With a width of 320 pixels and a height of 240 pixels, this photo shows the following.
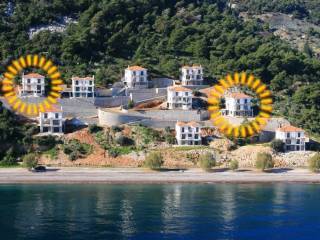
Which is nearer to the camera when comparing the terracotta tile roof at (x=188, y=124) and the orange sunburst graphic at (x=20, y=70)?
the terracotta tile roof at (x=188, y=124)

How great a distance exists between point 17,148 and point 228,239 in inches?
1072

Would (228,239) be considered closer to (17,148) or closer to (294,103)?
(17,148)

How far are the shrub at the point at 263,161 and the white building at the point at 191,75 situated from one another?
14523 millimetres

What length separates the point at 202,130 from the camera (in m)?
72.3

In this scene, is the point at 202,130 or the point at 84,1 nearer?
the point at 202,130

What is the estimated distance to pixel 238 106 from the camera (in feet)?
243

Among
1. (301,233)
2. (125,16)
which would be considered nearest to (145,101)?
(125,16)

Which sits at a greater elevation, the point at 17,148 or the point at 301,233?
the point at 17,148

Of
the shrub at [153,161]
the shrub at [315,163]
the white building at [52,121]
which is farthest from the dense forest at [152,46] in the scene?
the shrub at [153,161]

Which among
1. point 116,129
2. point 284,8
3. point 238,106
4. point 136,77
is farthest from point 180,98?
point 284,8

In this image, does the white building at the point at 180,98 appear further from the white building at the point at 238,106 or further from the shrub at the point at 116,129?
the shrub at the point at 116,129

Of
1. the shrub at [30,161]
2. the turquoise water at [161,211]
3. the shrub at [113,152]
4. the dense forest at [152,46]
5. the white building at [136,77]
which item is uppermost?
the dense forest at [152,46]

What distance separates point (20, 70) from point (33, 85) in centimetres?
578

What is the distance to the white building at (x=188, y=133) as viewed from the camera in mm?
70812
